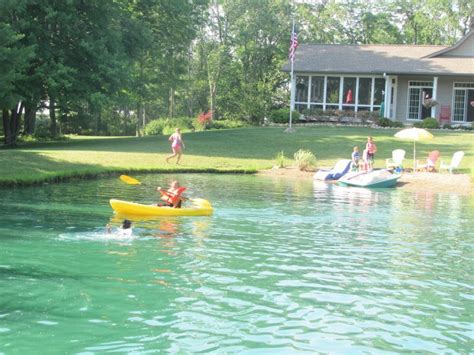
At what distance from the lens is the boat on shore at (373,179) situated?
25219 mm

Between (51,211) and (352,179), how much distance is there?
41.1 ft

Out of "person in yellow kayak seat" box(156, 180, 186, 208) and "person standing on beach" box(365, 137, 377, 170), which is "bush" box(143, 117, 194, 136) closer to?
"person standing on beach" box(365, 137, 377, 170)

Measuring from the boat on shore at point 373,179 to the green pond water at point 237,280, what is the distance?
5.92 meters

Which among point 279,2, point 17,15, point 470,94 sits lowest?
point 470,94

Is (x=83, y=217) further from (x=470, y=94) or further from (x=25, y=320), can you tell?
(x=470, y=94)

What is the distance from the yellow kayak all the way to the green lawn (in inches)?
260

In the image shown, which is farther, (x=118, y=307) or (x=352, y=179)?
(x=352, y=179)

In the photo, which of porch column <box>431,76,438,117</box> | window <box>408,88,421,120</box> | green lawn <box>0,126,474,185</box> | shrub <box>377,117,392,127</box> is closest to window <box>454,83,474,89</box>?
porch column <box>431,76,438,117</box>

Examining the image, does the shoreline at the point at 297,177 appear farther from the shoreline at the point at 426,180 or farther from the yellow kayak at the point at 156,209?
the yellow kayak at the point at 156,209

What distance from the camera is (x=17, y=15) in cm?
3484

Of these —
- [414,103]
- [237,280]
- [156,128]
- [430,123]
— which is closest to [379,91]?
[414,103]

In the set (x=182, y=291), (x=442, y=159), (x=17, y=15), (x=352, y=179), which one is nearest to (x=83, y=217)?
(x=182, y=291)

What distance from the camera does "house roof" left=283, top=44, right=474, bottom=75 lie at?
143 ft

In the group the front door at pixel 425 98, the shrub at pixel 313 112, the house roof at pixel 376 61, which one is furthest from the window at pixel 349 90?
the front door at pixel 425 98
